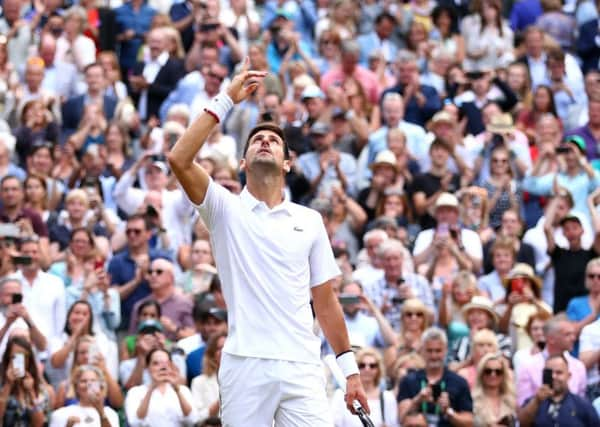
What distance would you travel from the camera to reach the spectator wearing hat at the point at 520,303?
15461 millimetres

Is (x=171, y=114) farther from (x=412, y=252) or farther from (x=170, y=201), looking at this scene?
(x=412, y=252)

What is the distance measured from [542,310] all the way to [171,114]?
16.0 ft

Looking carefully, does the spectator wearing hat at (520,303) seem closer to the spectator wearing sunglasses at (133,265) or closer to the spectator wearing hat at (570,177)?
the spectator wearing hat at (570,177)

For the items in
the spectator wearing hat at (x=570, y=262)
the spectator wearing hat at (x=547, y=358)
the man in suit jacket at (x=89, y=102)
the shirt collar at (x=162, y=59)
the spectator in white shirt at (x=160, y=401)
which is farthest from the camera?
the shirt collar at (x=162, y=59)

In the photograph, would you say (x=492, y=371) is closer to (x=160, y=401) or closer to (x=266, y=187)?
(x=160, y=401)

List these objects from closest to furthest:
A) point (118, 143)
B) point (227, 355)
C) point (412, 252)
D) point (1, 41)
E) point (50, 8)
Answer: point (227, 355)
point (412, 252)
point (118, 143)
point (1, 41)
point (50, 8)

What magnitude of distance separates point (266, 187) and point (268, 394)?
1026 mm

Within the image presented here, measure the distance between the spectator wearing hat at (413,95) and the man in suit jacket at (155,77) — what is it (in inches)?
90.6

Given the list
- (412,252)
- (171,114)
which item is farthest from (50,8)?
(412,252)

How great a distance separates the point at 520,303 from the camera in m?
15.7

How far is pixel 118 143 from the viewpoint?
18.4 m

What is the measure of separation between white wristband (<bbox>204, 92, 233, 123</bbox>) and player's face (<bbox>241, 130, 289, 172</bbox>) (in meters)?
0.25

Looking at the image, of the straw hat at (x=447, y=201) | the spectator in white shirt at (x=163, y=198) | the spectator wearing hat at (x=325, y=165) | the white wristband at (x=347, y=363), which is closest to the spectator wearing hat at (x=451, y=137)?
the spectator wearing hat at (x=325, y=165)

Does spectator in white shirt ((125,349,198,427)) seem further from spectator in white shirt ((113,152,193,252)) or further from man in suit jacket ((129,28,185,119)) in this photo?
man in suit jacket ((129,28,185,119))
